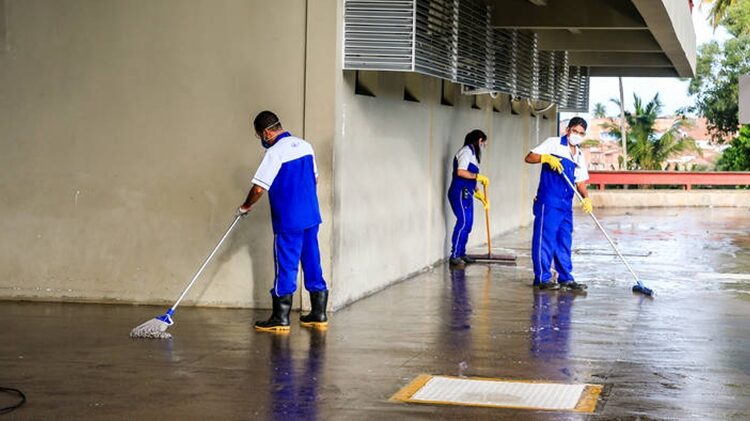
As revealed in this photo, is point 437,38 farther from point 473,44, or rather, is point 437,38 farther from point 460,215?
point 460,215

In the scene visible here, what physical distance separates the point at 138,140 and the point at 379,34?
8.24 feet

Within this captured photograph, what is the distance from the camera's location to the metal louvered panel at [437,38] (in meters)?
12.8

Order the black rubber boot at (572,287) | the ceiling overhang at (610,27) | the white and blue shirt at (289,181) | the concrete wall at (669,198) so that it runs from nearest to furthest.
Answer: the white and blue shirt at (289,181) < the black rubber boot at (572,287) < the ceiling overhang at (610,27) < the concrete wall at (669,198)

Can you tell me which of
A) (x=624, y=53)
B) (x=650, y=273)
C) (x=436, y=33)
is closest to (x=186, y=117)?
(x=436, y=33)

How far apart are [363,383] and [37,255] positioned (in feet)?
16.6

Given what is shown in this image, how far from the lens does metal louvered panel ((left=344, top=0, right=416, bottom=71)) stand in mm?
11953

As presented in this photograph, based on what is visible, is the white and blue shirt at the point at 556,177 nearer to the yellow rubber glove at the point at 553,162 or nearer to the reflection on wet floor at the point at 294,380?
the yellow rubber glove at the point at 553,162

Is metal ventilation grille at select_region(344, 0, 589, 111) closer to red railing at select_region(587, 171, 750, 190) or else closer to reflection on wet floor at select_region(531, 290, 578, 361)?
reflection on wet floor at select_region(531, 290, 578, 361)

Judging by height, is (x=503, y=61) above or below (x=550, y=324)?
above

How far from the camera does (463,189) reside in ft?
55.2

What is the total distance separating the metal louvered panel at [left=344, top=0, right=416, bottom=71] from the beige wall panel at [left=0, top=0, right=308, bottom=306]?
18.5 inches

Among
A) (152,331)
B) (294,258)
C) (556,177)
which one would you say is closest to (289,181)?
(294,258)

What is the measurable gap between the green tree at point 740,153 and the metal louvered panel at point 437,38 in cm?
2972

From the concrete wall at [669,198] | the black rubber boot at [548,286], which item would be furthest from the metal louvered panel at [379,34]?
the concrete wall at [669,198]
